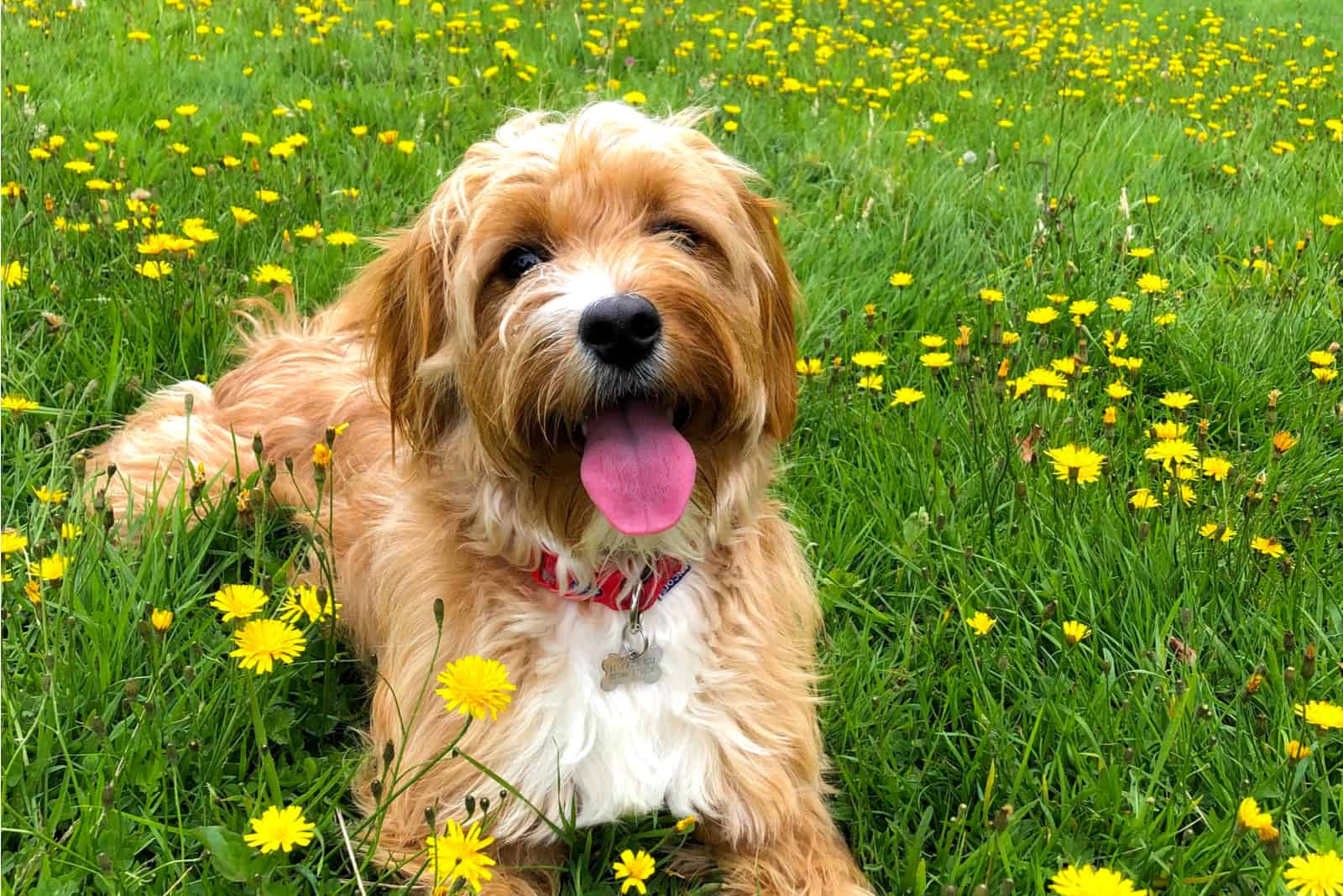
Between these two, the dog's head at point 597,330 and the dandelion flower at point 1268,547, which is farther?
the dandelion flower at point 1268,547

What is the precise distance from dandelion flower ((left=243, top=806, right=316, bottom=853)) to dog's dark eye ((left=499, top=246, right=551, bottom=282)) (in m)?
1.20

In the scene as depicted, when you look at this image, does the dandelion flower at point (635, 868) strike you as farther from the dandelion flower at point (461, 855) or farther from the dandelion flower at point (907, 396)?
the dandelion flower at point (907, 396)

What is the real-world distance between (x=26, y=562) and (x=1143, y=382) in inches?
140

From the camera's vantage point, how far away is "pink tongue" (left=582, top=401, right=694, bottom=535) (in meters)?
2.26

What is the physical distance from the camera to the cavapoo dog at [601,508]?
2270 millimetres

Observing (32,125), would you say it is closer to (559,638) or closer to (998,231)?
(559,638)

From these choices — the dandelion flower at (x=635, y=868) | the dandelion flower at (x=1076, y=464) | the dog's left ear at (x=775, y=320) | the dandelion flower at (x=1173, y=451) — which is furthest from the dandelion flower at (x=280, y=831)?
the dandelion flower at (x=1173, y=451)

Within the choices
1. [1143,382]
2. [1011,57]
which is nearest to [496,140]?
[1143,382]

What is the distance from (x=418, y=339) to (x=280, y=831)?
3.89 feet

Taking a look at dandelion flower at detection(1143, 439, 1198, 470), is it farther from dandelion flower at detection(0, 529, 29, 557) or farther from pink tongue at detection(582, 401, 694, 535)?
dandelion flower at detection(0, 529, 29, 557)

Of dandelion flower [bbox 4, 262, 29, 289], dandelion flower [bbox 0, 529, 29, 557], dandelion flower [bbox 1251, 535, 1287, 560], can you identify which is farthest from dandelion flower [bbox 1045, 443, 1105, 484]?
dandelion flower [bbox 4, 262, 29, 289]

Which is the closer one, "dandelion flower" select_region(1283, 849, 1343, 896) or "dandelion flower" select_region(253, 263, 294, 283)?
"dandelion flower" select_region(1283, 849, 1343, 896)

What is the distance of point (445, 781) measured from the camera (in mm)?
2385

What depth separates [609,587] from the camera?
2451mm
